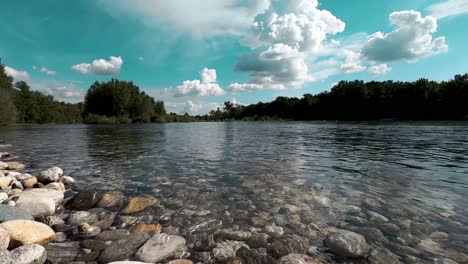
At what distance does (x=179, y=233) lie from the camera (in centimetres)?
509

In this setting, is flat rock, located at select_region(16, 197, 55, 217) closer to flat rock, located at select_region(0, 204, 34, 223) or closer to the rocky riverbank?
the rocky riverbank

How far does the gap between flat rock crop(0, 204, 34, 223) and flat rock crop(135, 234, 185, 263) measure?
271cm

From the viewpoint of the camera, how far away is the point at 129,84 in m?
110

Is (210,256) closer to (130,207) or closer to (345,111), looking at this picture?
(130,207)

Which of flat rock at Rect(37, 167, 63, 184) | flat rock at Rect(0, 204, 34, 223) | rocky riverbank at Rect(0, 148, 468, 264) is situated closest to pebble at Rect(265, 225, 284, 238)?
rocky riverbank at Rect(0, 148, 468, 264)

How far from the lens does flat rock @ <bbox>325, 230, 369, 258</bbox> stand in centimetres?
428

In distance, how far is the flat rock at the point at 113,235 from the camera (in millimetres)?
4793

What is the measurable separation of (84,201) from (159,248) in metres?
3.44

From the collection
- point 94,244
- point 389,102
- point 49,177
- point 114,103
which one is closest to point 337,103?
point 389,102

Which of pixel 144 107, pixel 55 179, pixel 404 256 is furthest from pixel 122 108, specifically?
pixel 404 256

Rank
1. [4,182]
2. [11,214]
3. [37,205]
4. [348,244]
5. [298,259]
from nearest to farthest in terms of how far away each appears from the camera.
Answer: [298,259] < [348,244] < [11,214] < [37,205] < [4,182]

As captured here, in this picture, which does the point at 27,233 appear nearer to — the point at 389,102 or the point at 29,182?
the point at 29,182

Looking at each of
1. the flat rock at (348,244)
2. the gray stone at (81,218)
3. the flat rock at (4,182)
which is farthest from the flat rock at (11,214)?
the flat rock at (348,244)

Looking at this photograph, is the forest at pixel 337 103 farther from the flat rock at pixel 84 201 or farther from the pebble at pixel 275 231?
the pebble at pixel 275 231
